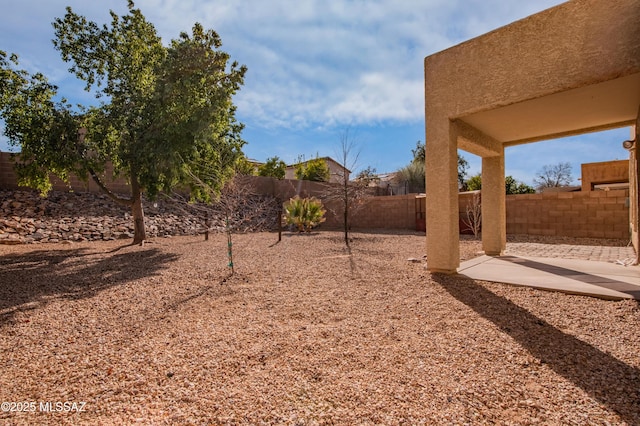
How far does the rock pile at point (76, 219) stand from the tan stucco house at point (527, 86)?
5132mm

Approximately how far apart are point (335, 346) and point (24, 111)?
880 centimetres

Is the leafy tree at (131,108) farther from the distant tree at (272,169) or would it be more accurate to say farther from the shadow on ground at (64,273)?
the distant tree at (272,169)

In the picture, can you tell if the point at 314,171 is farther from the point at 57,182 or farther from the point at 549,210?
the point at 549,210

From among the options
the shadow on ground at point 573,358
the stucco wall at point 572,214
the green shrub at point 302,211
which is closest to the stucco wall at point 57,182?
the green shrub at point 302,211

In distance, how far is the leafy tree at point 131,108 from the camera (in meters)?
7.45

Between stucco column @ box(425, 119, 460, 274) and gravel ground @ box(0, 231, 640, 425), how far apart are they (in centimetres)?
39

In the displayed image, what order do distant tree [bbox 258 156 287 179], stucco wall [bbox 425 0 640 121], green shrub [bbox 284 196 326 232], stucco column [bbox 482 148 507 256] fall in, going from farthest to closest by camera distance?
distant tree [bbox 258 156 287 179] < green shrub [bbox 284 196 326 232] < stucco column [bbox 482 148 507 256] < stucco wall [bbox 425 0 640 121]

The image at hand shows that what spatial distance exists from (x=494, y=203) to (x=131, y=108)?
8922mm

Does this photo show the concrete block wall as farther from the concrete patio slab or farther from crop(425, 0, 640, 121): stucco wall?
crop(425, 0, 640, 121): stucco wall

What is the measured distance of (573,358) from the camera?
2.45 m

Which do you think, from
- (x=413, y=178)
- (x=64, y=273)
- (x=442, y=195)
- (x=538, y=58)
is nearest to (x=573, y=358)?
(x=442, y=195)

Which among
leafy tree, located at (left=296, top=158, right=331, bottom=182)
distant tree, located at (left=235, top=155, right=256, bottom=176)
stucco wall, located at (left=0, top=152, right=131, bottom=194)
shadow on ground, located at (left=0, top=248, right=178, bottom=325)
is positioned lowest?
shadow on ground, located at (left=0, top=248, right=178, bottom=325)

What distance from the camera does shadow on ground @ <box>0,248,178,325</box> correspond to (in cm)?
432

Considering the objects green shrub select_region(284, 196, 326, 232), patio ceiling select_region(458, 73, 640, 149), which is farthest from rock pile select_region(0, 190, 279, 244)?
patio ceiling select_region(458, 73, 640, 149)
